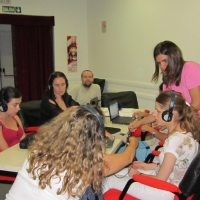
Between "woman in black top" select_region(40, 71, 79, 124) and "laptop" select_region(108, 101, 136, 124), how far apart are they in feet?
1.49

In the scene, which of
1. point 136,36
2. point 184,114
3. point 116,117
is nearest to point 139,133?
point 116,117

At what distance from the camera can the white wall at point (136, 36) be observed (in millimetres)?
4203

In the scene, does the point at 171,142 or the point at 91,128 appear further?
the point at 171,142

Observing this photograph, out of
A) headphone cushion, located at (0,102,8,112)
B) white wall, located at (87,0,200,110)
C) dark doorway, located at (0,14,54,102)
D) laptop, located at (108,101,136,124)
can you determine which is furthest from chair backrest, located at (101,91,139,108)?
dark doorway, located at (0,14,54,102)

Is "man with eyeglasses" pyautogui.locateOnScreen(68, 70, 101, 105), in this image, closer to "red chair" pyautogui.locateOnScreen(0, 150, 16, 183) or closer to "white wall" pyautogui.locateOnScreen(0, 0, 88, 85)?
"white wall" pyautogui.locateOnScreen(0, 0, 88, 85)

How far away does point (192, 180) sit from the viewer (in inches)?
63.7

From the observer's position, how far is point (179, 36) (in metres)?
4.30

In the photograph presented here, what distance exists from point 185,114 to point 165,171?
407 millimetres

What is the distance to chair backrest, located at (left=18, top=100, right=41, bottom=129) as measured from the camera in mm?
3020

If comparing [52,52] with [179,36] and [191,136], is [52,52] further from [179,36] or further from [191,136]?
[191,136]

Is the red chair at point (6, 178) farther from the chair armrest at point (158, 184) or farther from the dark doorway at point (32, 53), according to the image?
the dark doorway at point (32, 53)

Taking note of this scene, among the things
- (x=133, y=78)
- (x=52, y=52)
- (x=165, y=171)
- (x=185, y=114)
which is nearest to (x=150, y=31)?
(x=133, y=78)

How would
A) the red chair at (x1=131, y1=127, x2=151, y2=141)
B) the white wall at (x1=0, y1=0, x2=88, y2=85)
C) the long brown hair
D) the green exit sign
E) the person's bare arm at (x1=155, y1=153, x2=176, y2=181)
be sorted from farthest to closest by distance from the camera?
the white wall at (x1=0, y1=0, x2=88, y2=85) → the green exit sign → the red chair at (x1=131, y1=127, x2=151, y2=141) → the long brown hair → the person's bare arm at (x1=155, y1=153, x2=176, y2=181)

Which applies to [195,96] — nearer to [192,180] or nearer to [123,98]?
[192,180]
